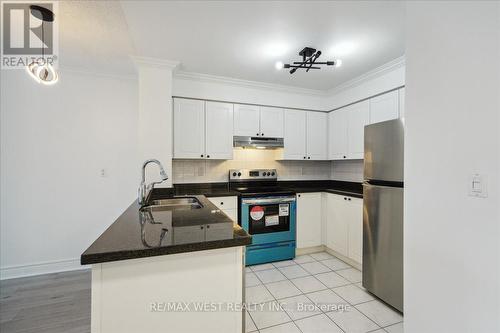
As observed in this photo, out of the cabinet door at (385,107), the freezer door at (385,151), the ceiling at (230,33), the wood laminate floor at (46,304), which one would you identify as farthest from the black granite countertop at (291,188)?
the ceiling at (230,33)

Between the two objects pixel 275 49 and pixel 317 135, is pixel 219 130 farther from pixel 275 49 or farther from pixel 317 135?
pixel 317 135

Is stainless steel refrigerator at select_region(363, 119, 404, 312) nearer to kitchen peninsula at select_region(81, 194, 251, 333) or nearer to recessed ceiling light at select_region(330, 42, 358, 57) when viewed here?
recessed ceiling light at select_region(330, 42, 358, 57)

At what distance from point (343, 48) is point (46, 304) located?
379 cm

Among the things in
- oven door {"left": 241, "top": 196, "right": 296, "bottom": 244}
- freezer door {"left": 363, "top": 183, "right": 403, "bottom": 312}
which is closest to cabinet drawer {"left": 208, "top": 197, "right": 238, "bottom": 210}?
oven door {"left": 241, "top": 196, "right": 296, "bottom": 244}

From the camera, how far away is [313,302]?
2139mm

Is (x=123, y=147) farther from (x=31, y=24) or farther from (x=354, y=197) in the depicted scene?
(x=354, y=197)

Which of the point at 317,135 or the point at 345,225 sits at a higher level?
the point at 317,135

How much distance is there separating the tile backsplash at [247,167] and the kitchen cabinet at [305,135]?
25cm

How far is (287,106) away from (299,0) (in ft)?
6.28

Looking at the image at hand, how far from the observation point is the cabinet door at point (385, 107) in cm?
259

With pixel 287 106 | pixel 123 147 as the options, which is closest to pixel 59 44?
pixel 123 147

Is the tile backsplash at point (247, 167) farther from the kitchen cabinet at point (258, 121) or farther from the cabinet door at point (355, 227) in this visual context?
the cabinet door at point (355, 227)

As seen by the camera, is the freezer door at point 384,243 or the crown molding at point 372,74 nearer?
the freezer door at point 384,243

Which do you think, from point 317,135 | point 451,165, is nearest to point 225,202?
point 317,135
